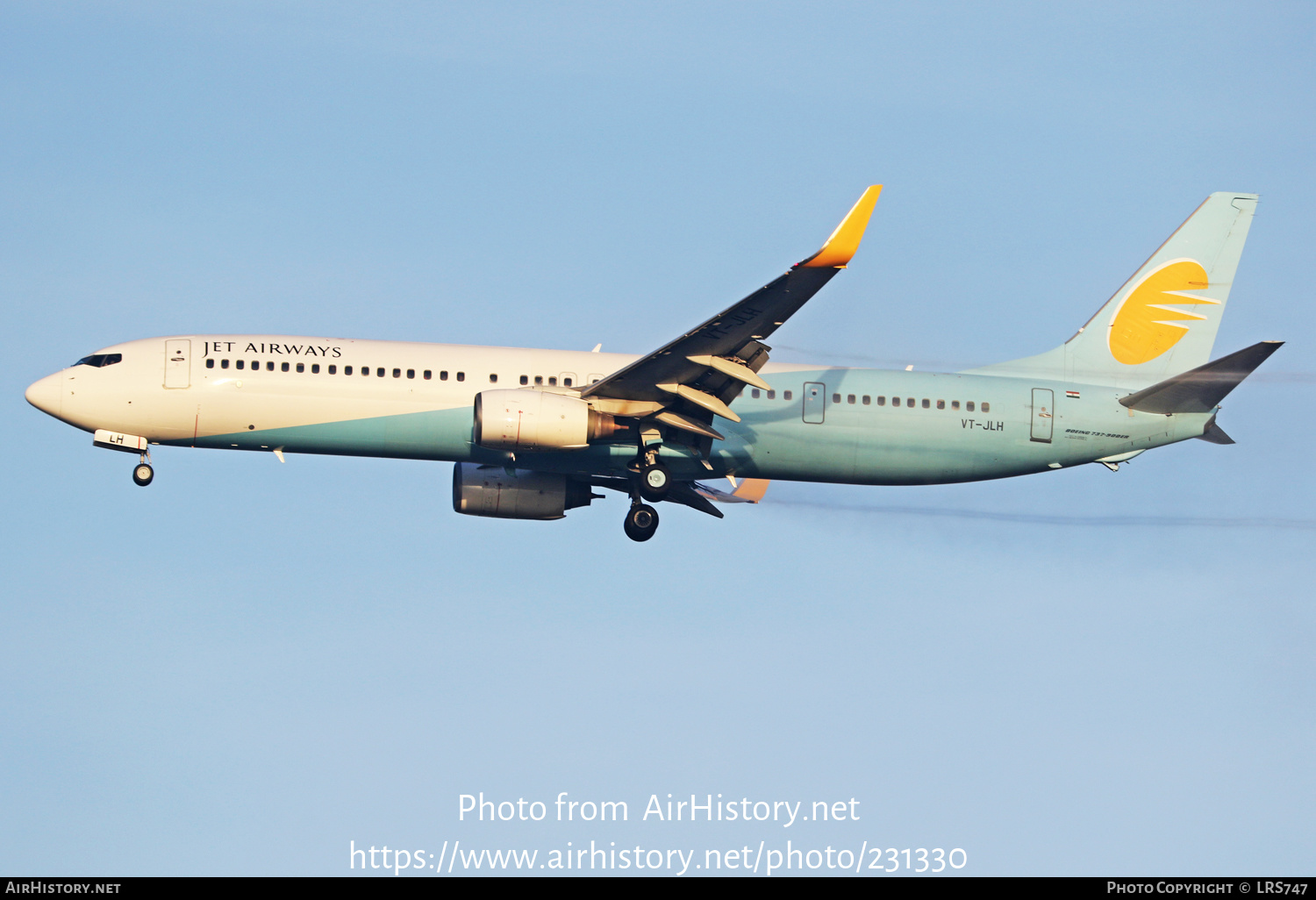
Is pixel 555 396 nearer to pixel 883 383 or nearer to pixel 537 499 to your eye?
pixel 537 499

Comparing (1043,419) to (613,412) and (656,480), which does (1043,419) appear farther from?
(613,412)

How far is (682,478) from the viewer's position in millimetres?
38906

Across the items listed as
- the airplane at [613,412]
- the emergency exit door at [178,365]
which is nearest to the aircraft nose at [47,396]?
the airplane at [613,412]

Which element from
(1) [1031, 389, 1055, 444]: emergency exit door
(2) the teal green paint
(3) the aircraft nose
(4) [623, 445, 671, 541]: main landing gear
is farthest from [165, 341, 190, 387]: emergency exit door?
(1) [1031, 389, 1055, 444]: emergency exit door

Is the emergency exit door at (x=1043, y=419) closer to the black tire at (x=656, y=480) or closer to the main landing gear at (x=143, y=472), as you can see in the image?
the black tire at (x=656, y=480)

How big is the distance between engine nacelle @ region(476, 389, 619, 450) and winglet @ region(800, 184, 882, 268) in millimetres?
7720

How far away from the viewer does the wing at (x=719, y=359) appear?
31.2 m

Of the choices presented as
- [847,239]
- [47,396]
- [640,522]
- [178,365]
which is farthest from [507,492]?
[847,239]

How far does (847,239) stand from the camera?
31016 mm

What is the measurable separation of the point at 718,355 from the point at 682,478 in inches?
197

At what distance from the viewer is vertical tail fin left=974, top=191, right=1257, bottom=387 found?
41812mm

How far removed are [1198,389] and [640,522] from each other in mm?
15569

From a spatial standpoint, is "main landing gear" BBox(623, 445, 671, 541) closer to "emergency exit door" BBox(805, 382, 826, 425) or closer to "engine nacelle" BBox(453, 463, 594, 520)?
"engine nacelle" BBox(453, 463, 594, 520)

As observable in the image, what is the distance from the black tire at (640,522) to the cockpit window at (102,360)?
14296 millimetres
